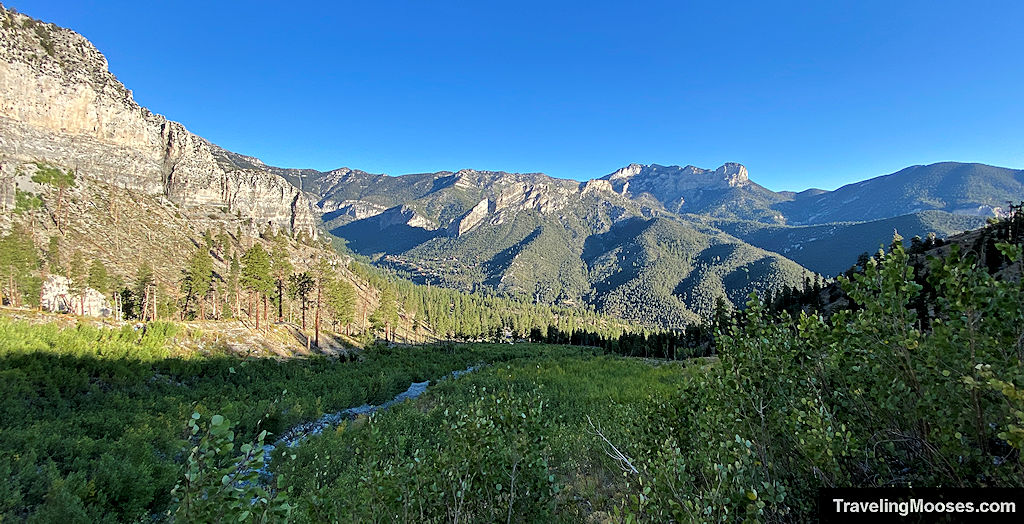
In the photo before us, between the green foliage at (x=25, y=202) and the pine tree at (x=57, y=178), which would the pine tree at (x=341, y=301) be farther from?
the green foliage at (x=25, y=202)

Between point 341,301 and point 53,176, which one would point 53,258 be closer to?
point 341,301

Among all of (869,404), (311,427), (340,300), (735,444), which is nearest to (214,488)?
(735,444)

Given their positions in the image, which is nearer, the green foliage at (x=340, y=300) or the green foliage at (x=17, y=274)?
the green foliage at (x=17, y=274)

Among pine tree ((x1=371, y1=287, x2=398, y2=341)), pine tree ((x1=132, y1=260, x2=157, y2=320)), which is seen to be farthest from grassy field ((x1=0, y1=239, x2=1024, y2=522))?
pine tree ((x1=371, y1=287, x2=398, y2=341))

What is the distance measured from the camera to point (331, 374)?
2619 centimetres

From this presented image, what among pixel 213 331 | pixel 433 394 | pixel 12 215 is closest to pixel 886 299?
pixel 433 394

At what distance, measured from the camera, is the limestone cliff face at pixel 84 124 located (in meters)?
104

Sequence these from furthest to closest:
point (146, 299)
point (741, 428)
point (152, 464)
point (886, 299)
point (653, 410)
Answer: point (146, 299) → point (152, 464) → point (653, 410) → point (741, 428) → point (886, 299)

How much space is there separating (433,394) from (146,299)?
59.2m

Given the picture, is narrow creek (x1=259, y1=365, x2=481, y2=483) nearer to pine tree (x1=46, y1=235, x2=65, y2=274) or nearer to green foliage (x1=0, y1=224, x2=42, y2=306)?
green foliage (x1=0, y1=224, x2=42, y2=306)

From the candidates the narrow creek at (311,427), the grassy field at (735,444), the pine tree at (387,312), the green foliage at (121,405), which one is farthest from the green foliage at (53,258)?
the grassy field at (735,444)

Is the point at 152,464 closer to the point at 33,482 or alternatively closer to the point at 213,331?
the point at 33,482

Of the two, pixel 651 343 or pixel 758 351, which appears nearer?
pixel 758 351

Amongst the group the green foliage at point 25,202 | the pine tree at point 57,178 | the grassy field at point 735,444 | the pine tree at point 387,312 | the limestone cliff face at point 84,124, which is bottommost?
the pine tree at point 387,312
